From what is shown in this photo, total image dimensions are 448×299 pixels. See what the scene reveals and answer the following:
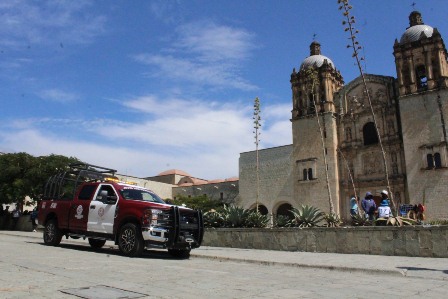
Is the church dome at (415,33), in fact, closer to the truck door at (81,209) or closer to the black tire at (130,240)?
the truck door at (81,209)

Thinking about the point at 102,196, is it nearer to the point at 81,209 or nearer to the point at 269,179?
the point at 81,209

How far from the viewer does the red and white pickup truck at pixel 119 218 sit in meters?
8.95

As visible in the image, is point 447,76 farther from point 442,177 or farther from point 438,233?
point 438,233

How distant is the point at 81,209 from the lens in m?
10.6

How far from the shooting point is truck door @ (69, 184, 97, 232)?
412 inches

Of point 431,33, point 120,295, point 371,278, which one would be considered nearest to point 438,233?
point 371,278

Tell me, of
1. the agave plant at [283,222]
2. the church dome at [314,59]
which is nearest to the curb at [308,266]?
the agave plant at [283,222]

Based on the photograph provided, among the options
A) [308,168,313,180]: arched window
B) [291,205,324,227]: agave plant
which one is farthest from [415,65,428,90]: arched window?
[291,205,324,227]: agave plant

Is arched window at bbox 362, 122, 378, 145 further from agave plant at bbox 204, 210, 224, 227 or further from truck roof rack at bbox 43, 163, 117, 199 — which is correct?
truck roof rack at bbox 43, 163, 117, 199

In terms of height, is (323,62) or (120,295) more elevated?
(323,62)

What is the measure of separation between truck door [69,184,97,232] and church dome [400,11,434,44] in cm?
3256

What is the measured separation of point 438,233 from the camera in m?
9.24

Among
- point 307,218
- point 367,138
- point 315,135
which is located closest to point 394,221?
point 307,218

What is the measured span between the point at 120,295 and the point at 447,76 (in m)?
34.3
